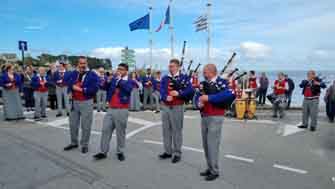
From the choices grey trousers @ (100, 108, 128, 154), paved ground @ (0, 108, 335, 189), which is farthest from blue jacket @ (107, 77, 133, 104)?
paved ground @ (0, 108, 335, 189)

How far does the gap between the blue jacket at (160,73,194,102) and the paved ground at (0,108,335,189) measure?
4.31 feet

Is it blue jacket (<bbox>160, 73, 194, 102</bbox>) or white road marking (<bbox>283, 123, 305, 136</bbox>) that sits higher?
blue jacket (<bbox>160, 73, 194, 102</bbox>)

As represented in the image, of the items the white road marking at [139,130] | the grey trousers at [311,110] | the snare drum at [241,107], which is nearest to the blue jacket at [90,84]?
the white road marking at [139,130]

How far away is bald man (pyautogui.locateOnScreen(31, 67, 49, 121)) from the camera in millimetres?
9578

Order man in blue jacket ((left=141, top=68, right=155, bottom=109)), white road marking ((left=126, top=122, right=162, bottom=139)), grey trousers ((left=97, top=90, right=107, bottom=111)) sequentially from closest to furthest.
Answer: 1. white road marking ((left=126, top=122, right=162, bottom=139))
2. grey trousers ((left=97, top=90, right=107, bottom=111))
3. man in blue jacket ((left=141, top=68, right=155, bottom=109))

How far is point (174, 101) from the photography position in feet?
17.5

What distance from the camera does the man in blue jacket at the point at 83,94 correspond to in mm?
5746

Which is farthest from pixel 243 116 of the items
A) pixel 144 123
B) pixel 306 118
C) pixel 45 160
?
pixel 45 160

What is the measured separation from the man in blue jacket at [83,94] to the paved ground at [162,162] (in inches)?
23.6

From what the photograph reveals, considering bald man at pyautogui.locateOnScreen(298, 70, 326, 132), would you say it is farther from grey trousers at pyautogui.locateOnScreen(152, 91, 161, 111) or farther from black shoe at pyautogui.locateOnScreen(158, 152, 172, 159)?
grey trousers at pyautogui.locateOnScreen(152, 91, 161, 111)

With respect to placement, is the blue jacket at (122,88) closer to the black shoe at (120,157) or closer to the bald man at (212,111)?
the black shoe at (120,157)

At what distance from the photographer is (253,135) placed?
8.00 m

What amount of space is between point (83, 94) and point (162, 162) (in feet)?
7.11

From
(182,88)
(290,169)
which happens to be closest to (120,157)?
(182,88)
